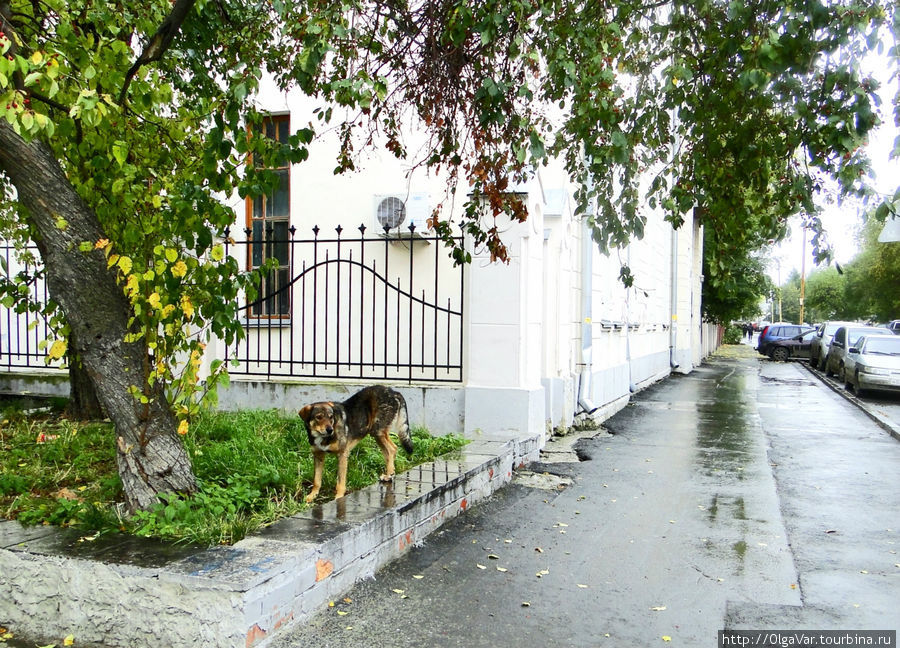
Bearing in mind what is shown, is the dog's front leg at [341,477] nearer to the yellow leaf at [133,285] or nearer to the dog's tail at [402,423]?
the dog's tail at [402,423]

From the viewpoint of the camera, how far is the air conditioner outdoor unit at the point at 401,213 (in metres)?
9.46

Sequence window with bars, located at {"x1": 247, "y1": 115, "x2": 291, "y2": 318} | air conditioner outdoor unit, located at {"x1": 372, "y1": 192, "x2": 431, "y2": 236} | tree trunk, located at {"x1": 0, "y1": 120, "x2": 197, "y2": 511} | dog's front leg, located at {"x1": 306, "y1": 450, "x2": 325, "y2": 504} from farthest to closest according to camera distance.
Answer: window with bars, located at {"x1": 247, "y1": 115, "x2": 291, "y2": 318}, air conditioner outdoor unit, located at {"x1": 372, "y1": 192, "x2": 431, "y2": 236}, dog's front leg, located at {"x1": 306, "y1": 450, "x2": 325, "y2": 504}, tree trunk, located at {"x1": 0, "y1": 120, "x2": 197, "y2": 511}

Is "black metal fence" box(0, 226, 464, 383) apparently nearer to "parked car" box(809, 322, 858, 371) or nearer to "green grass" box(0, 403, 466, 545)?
"green grass" box(0, 403, 466, 545)

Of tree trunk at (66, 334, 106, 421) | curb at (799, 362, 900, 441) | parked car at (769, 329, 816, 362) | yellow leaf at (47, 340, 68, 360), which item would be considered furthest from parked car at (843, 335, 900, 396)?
yellow leaf at (47, 340, 68, 360)

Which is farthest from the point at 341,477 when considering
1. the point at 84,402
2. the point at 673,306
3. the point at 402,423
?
the point at 673,306

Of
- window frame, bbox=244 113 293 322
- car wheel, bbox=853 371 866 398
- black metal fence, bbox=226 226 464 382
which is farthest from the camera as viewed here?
car wheel, bbox=853 371 866 398

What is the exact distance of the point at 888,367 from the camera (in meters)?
17.7

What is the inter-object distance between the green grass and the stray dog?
227 millimetres

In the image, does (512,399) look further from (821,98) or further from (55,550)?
(55,550)

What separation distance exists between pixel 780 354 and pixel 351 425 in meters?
33.1

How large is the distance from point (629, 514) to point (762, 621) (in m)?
2.34

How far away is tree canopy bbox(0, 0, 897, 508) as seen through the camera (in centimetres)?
436

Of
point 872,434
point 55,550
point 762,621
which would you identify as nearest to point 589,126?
point 762,621

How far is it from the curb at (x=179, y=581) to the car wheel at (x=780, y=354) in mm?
33578
